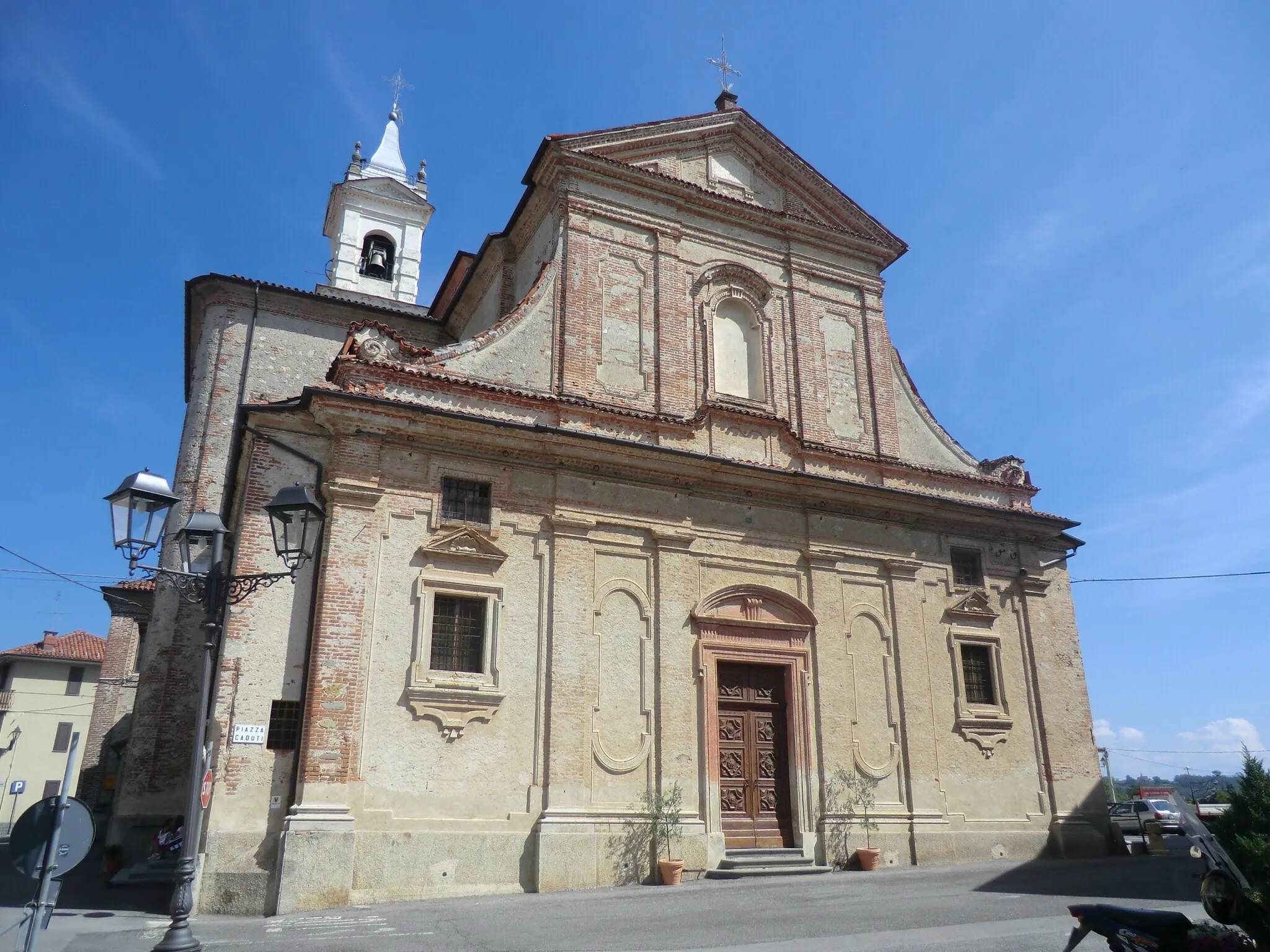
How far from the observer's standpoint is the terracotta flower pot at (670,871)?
12.2m

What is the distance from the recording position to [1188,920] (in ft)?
18.6

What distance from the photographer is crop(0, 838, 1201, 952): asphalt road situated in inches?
320

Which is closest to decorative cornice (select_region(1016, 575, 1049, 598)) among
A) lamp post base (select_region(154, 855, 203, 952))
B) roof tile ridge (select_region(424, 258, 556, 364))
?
roof tile ridge (select_region(424, 258, 556, 364))

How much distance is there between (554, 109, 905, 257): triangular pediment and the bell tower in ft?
39.7

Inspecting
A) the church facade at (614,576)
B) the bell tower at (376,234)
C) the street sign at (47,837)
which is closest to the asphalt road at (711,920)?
the church facade at (614,576)

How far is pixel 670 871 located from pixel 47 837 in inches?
339

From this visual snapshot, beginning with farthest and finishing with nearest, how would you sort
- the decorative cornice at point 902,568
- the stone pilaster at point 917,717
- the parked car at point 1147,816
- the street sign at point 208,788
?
the parked car at point 1147,816 → the decorative cornice at point 902,568 → the stone pilaster at point 917,717 → the street sign at point 208,788

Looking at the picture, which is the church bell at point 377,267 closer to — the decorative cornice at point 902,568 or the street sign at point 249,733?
the decorative cornice at point 902,568

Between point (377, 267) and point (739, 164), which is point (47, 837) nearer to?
point (739, 164)

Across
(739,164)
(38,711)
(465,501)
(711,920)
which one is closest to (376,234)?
(739,164)

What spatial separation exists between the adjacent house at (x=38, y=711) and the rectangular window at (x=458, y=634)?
36.9 meters

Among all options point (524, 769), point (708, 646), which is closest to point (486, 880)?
point (524, 769)

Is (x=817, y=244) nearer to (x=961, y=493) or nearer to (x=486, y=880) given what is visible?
(x=961, y=493)

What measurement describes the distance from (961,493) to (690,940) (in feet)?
38.1
